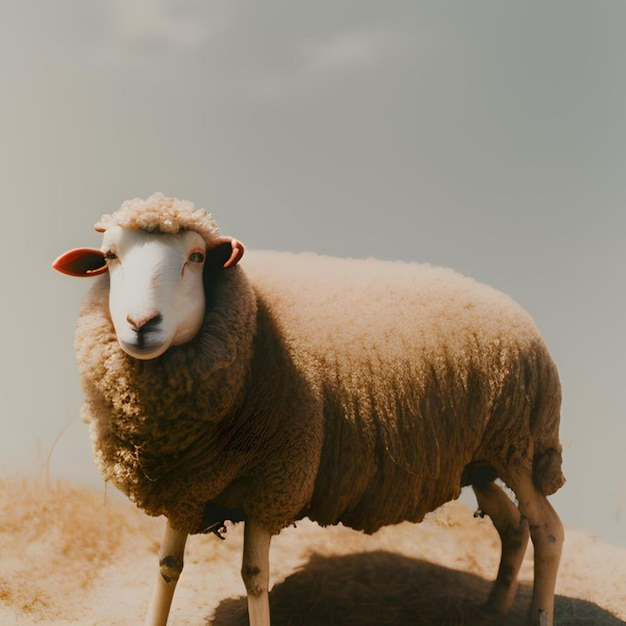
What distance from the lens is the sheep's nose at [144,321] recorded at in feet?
5.70

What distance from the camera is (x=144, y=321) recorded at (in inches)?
68.4

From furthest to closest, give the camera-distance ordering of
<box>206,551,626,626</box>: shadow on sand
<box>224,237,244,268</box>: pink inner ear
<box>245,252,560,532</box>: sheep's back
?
<box>206,551,626,626</box>: shadow on sand → <box>245,252,560,532</box>: sheep's back → <box>224,237,244,268</box>: pink inner ear

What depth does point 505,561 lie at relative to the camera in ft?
10.4

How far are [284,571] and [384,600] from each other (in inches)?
24.8

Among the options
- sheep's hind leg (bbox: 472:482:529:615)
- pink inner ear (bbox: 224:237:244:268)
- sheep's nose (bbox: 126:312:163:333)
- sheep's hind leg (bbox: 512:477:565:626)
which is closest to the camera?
sheep's nose (bbox: 126:312:163:333)

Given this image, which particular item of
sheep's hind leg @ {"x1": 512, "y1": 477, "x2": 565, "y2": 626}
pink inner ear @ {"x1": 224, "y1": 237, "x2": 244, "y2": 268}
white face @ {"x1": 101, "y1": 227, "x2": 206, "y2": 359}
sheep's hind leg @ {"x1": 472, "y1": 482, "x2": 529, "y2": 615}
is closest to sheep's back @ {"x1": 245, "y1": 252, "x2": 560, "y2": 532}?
sheep's hind leg @ {"x1": 512, "y1": 477, "x2": 565, "y2": 626}

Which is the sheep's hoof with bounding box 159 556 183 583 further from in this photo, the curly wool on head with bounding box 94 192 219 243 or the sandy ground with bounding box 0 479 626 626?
the curly wool on head with bounding box 94 192 219 243

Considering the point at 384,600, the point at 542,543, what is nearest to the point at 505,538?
the point at 542,543

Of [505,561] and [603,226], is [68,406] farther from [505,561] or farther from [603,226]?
[603,226]

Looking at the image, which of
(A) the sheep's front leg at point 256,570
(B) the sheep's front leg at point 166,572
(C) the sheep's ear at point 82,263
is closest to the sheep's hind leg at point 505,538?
(A) the sheep's front leg at point 256,570

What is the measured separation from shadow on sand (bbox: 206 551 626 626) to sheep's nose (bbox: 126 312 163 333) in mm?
1776

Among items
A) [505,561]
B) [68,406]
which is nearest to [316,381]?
[505,561]

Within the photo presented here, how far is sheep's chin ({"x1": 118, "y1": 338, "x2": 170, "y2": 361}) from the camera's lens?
1.76m

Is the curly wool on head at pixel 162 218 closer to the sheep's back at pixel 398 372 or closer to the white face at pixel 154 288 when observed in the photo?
the white face at pixel 154 288
